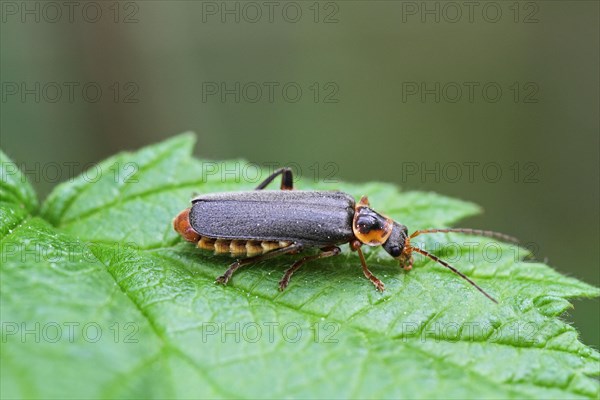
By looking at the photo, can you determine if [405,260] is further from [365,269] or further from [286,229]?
[286,229]

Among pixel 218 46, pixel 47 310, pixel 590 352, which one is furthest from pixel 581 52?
pixel 47 310

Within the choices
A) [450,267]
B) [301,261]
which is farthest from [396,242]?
[301,261]

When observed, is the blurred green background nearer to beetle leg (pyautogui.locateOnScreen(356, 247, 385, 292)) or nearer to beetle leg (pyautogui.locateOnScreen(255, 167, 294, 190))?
beetle leg (pyautogui.locateOnScreen(255, 167, 294, 190))

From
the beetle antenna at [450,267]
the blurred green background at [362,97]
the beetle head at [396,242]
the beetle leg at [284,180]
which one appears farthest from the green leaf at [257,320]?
the blurred green background at [362,97]

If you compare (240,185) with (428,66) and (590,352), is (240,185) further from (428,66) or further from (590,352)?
(428,66)

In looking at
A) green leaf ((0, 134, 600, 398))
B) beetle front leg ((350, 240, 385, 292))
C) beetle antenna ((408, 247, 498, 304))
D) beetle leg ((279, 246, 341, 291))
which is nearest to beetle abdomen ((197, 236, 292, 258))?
green leaf ((0, 134, 600, 398))

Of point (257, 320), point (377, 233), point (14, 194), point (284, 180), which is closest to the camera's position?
point (257, 320)

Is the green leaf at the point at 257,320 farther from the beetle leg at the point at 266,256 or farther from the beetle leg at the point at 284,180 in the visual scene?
the beetle leg at the point at 284,180
